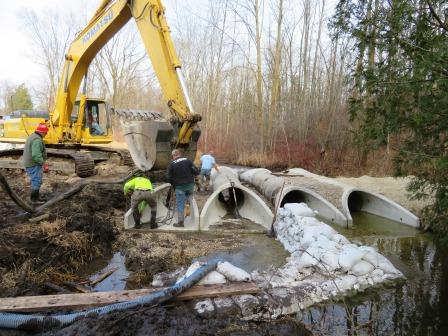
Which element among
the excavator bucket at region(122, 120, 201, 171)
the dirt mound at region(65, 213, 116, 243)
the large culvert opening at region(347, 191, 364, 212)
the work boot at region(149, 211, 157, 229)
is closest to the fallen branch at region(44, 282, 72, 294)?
the dirt mound at region(65, 213, 116, 243)

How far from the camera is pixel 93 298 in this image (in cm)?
444

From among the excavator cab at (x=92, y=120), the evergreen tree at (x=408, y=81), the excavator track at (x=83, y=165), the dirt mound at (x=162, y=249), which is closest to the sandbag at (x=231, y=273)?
the dirt mound at (x=162, y=249)

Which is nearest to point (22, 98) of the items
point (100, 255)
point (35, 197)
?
point (35, 197)

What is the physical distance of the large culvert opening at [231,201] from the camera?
1026 centimetres

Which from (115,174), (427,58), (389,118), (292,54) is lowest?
(115,174)

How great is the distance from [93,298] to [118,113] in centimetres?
808

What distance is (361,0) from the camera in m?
5.70

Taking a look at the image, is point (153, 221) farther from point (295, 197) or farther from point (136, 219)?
point (295, 197)

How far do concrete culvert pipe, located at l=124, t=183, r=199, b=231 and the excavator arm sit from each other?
56.9 inches

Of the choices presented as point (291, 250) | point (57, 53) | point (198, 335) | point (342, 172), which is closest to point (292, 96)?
point (342, 172)

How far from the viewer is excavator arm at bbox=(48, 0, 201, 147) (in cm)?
880

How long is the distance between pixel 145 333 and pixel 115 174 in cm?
860

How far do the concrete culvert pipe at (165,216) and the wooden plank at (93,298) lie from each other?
3457 mm

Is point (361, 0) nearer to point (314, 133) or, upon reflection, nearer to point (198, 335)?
point (198, 335)
